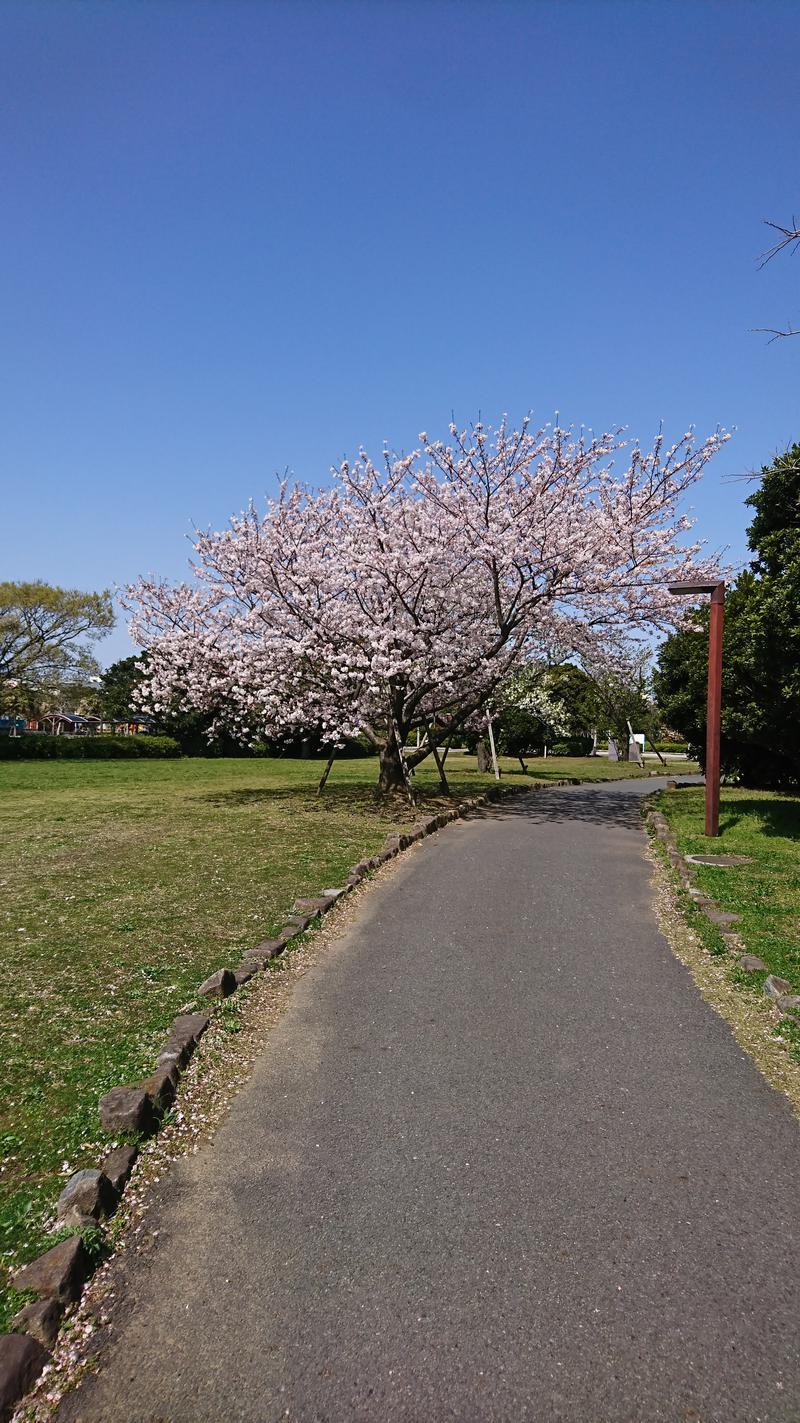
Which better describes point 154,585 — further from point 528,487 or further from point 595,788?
point 595,788

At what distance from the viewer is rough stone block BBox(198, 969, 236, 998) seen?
571 centimetres

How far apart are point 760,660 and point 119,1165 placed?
11056 mm

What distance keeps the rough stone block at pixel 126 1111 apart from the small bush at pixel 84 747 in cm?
3279

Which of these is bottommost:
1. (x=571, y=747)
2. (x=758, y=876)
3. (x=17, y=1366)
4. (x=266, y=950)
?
(x=17, y=1366)

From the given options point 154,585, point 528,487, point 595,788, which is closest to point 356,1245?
point 528,487

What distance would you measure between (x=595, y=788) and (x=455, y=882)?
15.6 meters

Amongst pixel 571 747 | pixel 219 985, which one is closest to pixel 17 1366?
pixel 219 985

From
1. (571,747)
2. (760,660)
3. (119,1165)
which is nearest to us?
(119,1165)

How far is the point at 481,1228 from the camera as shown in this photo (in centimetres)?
329

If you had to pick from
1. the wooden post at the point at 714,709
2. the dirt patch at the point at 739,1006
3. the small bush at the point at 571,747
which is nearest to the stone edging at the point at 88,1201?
the dirt patch at the point at 739,1006

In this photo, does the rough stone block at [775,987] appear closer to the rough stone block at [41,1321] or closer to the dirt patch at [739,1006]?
the dirt patch at [739,1006]

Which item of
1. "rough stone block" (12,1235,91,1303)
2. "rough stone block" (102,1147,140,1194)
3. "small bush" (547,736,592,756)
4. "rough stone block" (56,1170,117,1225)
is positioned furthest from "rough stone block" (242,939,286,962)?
"small bush" (547,736,592,756)

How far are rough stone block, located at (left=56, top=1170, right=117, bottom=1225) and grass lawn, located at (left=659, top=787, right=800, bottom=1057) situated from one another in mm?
4020

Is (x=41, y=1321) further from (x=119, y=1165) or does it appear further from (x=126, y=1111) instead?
(x=126, y=1111)
